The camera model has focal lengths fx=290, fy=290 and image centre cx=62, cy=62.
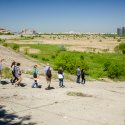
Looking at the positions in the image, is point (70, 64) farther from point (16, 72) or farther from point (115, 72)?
point (16, 72)

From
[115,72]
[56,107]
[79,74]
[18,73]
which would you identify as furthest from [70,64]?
[56,107]

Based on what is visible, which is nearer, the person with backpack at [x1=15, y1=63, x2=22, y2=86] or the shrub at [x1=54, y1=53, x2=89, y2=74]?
the person with backpack at [x1=15, y1=63, x2=22, y2=86]

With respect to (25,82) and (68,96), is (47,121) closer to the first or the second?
(68,96)

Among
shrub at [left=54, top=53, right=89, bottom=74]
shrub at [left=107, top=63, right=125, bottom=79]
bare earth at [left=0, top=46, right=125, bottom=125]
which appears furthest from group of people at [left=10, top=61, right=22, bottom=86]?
shrub at [left=107, top=63, right=125, bottom=79]

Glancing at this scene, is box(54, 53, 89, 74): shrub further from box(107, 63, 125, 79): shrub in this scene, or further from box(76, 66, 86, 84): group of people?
box(76, 66, 86, 84): group of people

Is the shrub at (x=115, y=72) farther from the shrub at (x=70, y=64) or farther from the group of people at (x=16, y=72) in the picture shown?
the group of people at (x=16, y=72)

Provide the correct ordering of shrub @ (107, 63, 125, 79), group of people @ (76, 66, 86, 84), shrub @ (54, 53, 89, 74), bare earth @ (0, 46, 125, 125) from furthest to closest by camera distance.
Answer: shrub @ (54, 53, 89, 74) < shrub @ (107, 63, 125, 79) < group of people @ (76, 66, 86, 84) < bare earth @ (0, 46, 125, 125)

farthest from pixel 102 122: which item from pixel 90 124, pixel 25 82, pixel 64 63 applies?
pixel 64 63

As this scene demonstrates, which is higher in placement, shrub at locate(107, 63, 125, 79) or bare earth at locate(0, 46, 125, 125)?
bare earth at locate(0, 46, 125, 125)

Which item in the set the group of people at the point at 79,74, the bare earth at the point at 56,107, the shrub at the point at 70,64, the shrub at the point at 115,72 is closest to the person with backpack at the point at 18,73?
the bare earth at the point at 56,107

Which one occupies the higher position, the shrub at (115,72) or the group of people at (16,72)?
the group of people at (16,72)

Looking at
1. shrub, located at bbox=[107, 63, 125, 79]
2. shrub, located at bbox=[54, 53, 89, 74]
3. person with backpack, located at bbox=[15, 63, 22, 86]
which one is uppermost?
person with backpack, located at bbox=[15, 63, 22, 86]

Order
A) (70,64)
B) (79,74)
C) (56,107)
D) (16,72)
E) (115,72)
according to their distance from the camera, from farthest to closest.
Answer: (70,64), (115,72), (79,74), (16,72), (56,107)

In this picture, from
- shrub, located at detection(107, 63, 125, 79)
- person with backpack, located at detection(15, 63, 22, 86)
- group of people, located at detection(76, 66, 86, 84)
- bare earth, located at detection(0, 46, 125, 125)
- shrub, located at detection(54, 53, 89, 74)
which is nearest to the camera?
bare earth, located at detection(0, 46, 125, 125)
